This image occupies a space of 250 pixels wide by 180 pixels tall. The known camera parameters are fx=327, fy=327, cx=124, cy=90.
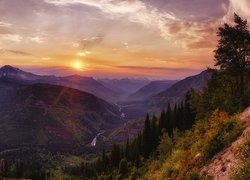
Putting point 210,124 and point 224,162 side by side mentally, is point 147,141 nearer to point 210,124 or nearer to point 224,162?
point 210,124

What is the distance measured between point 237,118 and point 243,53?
31167 millimetres

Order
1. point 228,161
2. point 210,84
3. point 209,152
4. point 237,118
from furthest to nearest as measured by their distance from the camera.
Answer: point 210,84 → point 237,118 → point 209,152 → point 228,161

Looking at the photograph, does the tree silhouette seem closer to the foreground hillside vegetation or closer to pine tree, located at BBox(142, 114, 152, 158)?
the foreground hillside vegetation

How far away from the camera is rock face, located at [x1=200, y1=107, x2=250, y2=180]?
2317 centimetres

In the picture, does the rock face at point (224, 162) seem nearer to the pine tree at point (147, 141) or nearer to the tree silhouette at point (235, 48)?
the tree silhouette at point (235, 48)

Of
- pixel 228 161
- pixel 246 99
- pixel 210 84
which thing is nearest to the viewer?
pixel 228 161

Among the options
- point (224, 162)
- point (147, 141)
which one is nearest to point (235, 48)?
point (224, 162)

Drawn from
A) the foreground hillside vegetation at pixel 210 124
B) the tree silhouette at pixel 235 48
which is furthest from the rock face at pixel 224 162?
the tree silhouette at pixel 235 48

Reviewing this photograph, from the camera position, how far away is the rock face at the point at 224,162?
76.0ft

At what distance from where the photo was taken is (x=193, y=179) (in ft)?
82.6

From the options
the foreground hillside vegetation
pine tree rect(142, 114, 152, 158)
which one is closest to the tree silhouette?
the foreground hillside vegetation

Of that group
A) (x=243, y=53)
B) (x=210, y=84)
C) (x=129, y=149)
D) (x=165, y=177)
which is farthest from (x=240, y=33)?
(x=129, y=149)

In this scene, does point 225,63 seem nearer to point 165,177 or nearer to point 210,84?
point 210,84

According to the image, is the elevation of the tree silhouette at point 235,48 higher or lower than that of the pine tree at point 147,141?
higher
